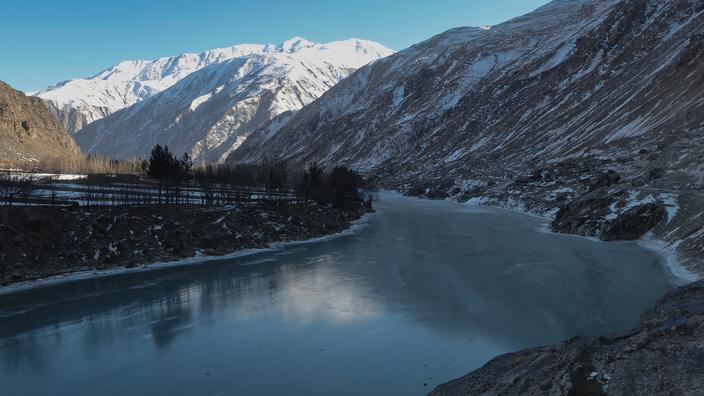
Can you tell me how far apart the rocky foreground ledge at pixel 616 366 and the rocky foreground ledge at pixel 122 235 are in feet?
117

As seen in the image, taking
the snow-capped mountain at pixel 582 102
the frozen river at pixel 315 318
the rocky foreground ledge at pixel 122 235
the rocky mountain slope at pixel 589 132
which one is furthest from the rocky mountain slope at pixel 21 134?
the frozen river at pixel 315 318

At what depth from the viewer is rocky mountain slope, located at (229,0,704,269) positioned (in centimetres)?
5709

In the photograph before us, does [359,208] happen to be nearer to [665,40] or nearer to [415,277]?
[415,277]

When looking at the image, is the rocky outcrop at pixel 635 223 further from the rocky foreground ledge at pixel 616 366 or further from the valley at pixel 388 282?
the rocky foreground ledge at pixel 616 366

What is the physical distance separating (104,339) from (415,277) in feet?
69.6

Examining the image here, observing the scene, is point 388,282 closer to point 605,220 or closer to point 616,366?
point 616,366

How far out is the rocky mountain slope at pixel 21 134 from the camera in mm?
162750

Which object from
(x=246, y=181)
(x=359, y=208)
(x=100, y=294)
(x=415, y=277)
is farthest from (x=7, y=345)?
(x=246, y=181)

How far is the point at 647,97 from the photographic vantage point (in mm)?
98938

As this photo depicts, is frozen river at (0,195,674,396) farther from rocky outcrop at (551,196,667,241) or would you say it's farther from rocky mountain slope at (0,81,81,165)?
rocky mountain slope at (0,81,81,165)

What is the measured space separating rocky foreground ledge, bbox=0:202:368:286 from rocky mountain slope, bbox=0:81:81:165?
129 meters

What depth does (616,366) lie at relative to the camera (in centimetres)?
1195

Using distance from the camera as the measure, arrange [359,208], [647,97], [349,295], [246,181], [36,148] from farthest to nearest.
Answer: [36,148] → [246,181] → [647,97] → [359,208] → [349,295]

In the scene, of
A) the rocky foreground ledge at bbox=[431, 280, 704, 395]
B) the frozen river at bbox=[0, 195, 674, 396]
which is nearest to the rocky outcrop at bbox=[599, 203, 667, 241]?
the frozen river at bbox=[0, 195, 674, 396]
